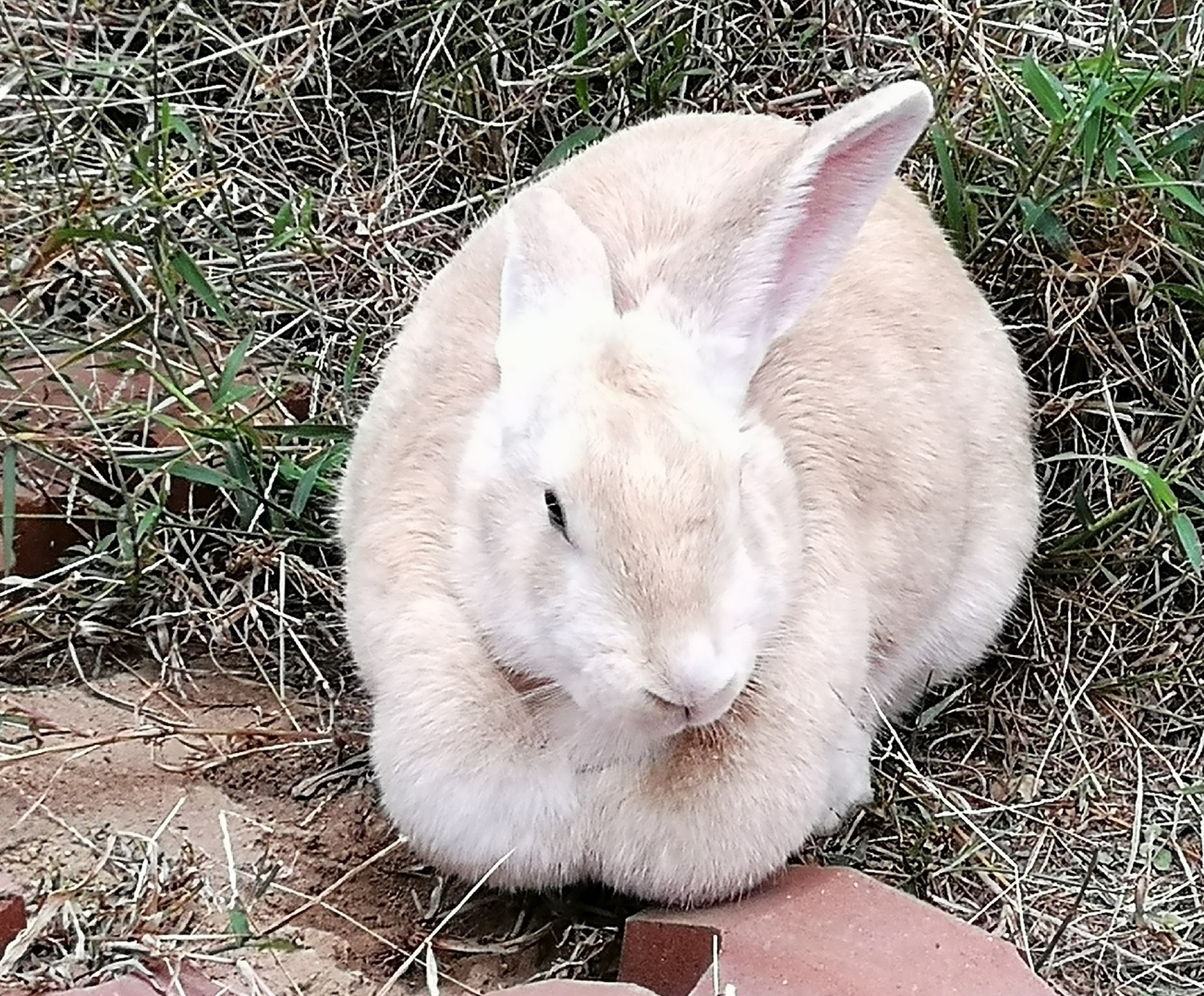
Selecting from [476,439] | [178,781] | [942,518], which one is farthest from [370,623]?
[942,518]

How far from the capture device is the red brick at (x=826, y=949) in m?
2.37

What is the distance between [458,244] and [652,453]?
6.23 ft

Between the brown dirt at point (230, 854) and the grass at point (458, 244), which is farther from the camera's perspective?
the grass at point (458, 244)

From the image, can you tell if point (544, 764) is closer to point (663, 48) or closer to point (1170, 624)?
point (1170, 624)

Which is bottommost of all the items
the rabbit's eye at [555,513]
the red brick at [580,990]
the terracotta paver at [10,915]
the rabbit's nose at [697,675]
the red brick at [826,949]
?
the red brick at [826,949]

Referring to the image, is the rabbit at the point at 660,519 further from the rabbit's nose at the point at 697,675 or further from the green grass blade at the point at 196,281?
the green grass blade at the point at 196,281

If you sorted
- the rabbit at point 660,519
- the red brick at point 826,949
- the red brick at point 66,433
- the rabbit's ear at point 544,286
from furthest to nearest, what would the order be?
1. the red brick at point 66,433
2. the rabbit's ear at point 544,286
3. the red brick at point 826,949
4. the rabbit at point 660,519

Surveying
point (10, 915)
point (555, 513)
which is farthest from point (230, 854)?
point (555, 513)

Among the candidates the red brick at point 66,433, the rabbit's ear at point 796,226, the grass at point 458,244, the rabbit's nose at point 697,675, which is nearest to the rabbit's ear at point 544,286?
the rabbit's ear at point 796,226

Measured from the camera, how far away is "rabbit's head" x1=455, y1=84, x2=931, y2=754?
7.23 ft

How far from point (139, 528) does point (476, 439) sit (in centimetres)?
102

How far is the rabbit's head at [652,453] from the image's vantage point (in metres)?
2.20

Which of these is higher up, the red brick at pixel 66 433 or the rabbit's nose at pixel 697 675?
the rabbit's nose at pixel 697 675

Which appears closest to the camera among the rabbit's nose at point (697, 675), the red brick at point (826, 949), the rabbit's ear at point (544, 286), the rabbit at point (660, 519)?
the rabbit's nose at point (697, 675)
